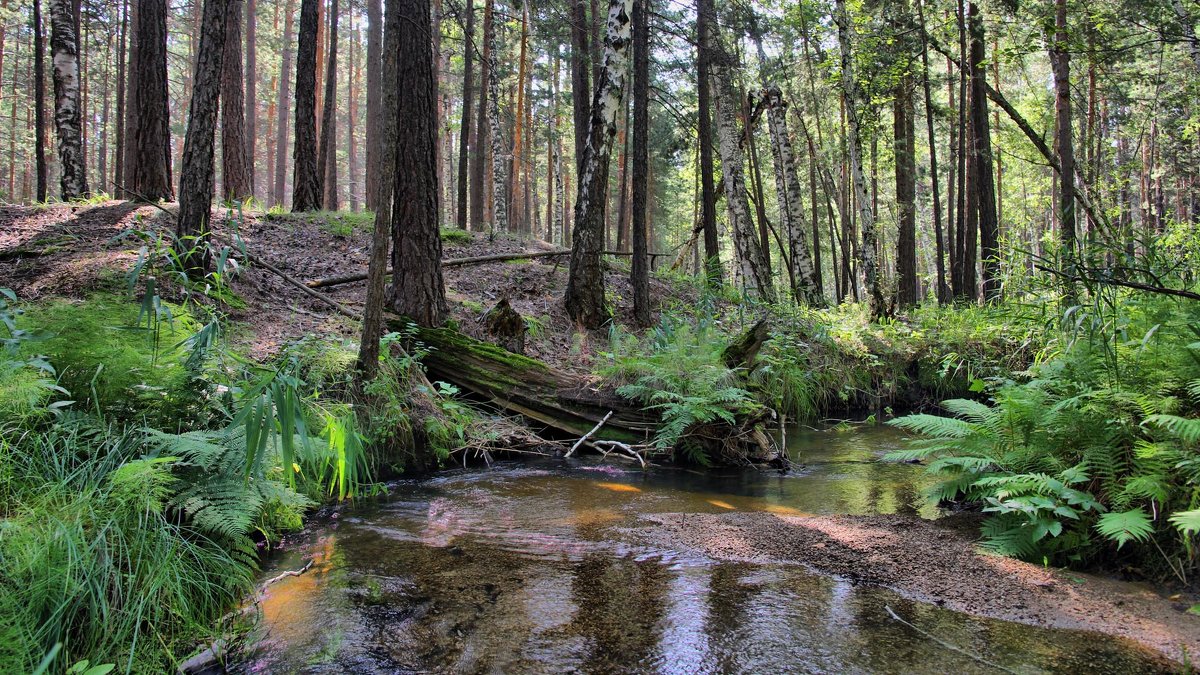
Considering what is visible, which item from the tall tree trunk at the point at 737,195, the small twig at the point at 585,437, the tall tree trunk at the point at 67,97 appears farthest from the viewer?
the tall tree trunk at the point at 737,195

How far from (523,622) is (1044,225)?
4837cm

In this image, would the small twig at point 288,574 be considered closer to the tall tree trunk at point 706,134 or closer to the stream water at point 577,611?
the stream water at point 577,611

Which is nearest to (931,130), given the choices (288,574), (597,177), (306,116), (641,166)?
(641,166)

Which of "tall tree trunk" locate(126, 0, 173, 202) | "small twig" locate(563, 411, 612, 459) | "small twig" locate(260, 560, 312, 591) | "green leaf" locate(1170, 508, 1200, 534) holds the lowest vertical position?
"small twig" locate(260, 560, 312, 591)

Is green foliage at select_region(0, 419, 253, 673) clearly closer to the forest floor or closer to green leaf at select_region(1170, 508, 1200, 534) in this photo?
the forest floor

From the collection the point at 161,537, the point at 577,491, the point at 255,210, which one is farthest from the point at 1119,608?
the point at 255,210

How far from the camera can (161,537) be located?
266cm

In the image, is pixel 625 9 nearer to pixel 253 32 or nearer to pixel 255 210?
pixel 255 210

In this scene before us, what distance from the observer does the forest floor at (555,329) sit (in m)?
2.84

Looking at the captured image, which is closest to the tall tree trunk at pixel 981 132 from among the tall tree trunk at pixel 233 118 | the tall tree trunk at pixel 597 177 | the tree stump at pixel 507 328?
the tall tree trunk at pixel 597 177

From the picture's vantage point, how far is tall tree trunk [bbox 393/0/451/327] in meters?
7.38

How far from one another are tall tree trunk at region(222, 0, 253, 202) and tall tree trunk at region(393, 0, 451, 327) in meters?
6.31

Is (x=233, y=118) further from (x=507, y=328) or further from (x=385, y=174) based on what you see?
(x=385, y=174)

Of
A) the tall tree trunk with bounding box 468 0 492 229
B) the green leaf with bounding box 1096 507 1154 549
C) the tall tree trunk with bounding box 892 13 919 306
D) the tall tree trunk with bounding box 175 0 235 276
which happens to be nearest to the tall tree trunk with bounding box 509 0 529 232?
the tall tree trunk with bounding box 468 0 492 229
